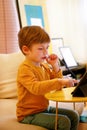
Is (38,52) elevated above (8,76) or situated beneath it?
elevated above

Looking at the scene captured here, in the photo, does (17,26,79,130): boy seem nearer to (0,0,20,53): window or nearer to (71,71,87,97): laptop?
(71,71,87,97): laptop

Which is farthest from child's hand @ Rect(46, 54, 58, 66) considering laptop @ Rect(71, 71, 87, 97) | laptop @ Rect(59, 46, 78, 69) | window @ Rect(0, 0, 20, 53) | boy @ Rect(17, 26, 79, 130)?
laptop @ Rect(59, 46, 78, 69)

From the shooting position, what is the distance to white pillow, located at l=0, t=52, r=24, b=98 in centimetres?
217

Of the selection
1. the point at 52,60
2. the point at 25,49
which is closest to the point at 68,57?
the point at 52,60

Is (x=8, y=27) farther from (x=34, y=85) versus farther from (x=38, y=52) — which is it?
(x=34, y=85)

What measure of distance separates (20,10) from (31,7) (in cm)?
18

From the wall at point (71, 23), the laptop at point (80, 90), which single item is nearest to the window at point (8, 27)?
the wall at point (71, 23)

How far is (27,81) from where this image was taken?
1442 mm

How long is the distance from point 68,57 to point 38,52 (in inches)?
78.8

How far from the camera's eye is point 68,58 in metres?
3.45

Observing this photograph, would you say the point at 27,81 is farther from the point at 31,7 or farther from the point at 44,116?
the point at 31,7

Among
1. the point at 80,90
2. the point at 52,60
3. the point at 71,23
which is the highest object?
the point at 71,23

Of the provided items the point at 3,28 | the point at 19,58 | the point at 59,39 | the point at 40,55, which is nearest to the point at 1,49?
the point at 3,28

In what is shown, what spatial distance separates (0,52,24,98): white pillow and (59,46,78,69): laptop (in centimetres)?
123
